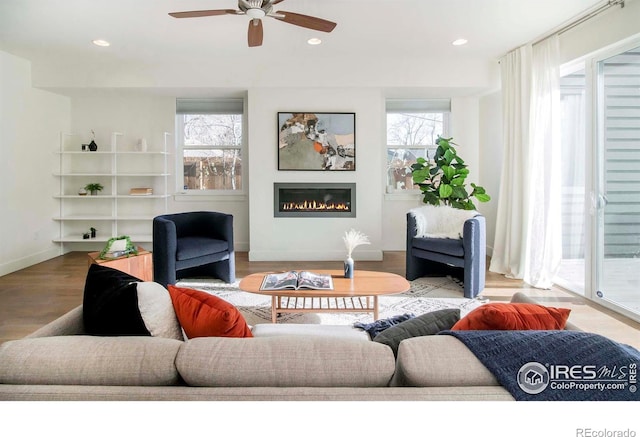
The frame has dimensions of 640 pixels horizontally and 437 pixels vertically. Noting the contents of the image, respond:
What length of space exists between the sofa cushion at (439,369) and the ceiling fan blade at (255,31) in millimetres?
2758

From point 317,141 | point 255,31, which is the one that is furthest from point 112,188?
point 255,31

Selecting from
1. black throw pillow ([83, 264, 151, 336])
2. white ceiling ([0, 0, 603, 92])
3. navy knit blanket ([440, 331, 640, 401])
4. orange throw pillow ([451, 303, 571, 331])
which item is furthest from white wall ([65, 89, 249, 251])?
navy knit blanket ([440, 331, 640, 401])

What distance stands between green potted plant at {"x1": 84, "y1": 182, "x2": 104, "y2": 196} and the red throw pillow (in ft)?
16.4

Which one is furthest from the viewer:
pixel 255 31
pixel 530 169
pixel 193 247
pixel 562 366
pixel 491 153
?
pixel 491 153

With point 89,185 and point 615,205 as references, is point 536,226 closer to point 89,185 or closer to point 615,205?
point 615,205

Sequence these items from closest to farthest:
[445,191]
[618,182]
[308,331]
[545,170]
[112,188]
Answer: [308,331]
[618,182]
[545,170]
[445,191]
[112,188]

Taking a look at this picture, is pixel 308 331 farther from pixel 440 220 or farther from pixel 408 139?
pixel 408 139

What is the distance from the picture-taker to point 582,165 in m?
3.69

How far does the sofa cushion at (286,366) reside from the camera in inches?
35.6

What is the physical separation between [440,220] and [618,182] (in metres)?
1.56

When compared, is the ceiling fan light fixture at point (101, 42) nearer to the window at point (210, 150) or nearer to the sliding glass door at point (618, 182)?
the window at point (210, 150)

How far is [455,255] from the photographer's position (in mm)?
3570

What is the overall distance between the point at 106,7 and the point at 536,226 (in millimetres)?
4537

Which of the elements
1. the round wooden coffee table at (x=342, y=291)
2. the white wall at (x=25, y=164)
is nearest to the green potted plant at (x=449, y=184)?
the round wooden coffee table at (x=342, y=291)
